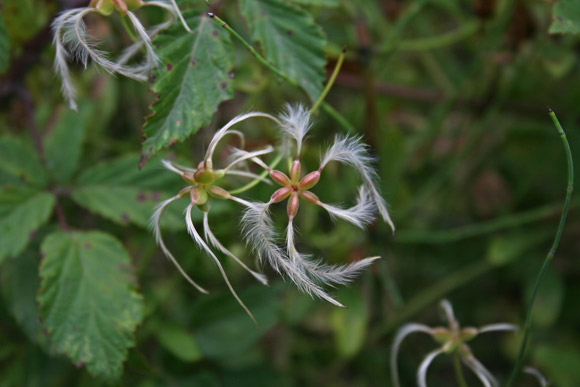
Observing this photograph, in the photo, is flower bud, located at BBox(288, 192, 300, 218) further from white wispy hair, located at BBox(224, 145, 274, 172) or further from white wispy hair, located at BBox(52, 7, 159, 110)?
white wispy hair, located at BBox(52, 7, 159, 110)

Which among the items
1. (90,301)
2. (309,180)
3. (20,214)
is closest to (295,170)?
(309,180)

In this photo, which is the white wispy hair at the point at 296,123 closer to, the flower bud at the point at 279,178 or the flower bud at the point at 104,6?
the flower bud at the point at 279,178

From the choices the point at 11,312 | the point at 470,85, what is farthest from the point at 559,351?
the point at 11,312

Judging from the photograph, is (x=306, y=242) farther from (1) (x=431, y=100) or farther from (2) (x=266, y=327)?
(1) (x=431, y=100)

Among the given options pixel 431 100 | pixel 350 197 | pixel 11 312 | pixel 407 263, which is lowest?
pixel 407 263

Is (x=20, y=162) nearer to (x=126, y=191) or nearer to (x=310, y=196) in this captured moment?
(x=126, y=191)

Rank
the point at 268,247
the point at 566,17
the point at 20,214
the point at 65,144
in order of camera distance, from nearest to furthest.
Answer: the point at 268,247, the point at 566,17, the point at 20,214, the point at 65,144

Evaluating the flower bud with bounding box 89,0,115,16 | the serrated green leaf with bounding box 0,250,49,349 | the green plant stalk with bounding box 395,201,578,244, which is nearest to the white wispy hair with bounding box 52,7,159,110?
the flower bud with bounding box 89,0,115,16
